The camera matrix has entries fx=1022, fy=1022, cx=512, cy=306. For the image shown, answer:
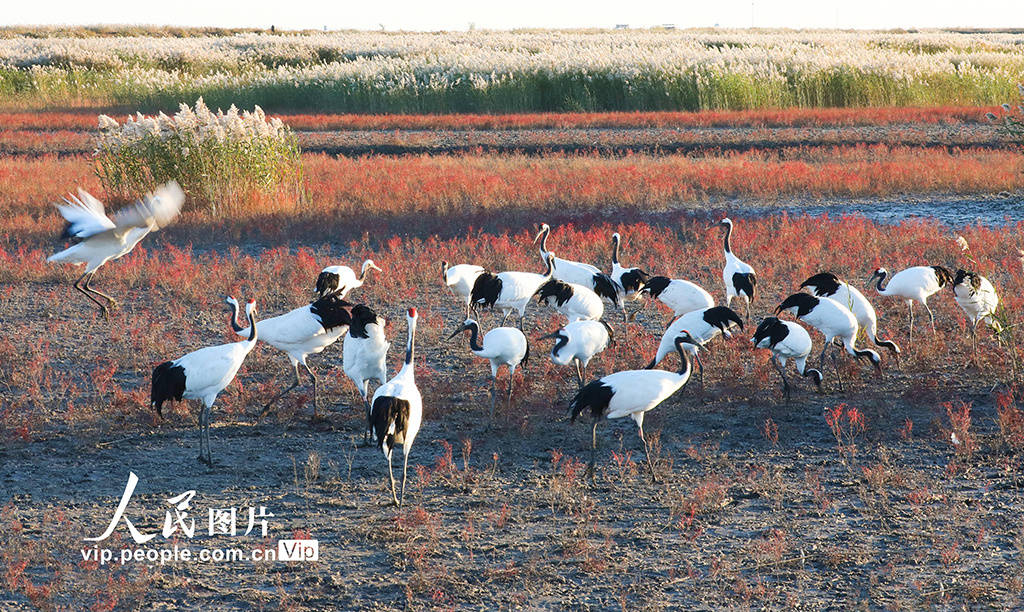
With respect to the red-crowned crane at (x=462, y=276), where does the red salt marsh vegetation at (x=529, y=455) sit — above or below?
below

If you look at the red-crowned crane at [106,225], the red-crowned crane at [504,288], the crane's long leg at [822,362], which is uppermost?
the red-crowned crane at [106,225]

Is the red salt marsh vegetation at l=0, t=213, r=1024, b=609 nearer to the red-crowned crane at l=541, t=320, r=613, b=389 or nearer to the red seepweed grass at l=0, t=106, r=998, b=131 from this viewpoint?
the red-crowned crane at l=541, t=320, r=613, b=389

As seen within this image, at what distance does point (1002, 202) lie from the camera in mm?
16875

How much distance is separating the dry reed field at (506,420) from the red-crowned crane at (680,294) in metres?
0.43

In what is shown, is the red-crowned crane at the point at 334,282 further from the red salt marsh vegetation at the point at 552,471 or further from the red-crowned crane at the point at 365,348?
the red-crowned crane at the point at 365,348

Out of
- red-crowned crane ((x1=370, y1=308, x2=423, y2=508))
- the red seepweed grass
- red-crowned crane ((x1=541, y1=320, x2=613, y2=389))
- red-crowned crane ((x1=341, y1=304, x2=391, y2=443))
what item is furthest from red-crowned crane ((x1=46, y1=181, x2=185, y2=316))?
the red seepweed grass

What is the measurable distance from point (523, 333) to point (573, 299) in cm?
68

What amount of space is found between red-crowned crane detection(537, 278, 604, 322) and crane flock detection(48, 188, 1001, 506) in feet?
0.04

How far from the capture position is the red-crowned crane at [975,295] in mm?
8898

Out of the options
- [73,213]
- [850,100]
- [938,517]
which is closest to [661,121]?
[850,100]

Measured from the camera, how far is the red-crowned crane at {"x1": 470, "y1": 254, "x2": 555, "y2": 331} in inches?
373

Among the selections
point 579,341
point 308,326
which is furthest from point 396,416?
point 579,341

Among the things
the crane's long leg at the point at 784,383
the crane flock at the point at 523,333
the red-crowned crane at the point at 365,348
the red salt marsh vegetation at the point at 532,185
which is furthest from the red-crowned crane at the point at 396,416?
the red salt marsh vegetation at the point at 532,185

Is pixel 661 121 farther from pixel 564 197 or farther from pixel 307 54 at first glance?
pixel 307 54
